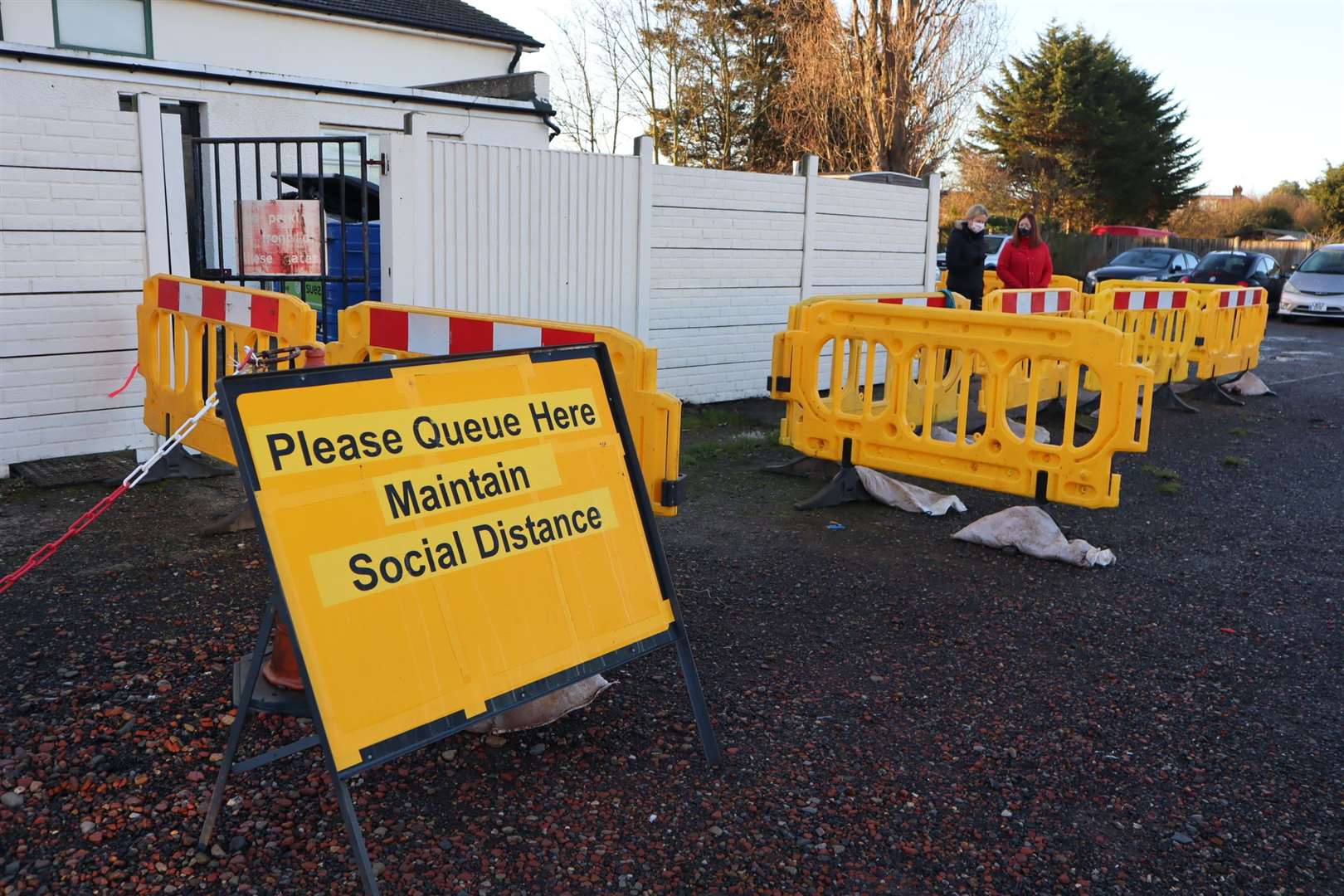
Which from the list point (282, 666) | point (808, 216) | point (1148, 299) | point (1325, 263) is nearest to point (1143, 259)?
point (1325, 263)

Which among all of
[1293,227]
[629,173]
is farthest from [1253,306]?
[1293,227]

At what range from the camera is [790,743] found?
12.4ft

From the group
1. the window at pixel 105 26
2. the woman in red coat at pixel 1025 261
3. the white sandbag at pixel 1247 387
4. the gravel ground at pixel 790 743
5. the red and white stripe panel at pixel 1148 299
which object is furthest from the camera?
the window at pixel 105 26

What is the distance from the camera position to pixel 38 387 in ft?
23.1

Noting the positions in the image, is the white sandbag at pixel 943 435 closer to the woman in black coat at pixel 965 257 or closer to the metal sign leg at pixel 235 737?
the woman in black coat at pixel 965 257

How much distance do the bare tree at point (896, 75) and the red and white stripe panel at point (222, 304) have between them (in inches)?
964

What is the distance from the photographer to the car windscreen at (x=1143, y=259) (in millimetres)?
27438

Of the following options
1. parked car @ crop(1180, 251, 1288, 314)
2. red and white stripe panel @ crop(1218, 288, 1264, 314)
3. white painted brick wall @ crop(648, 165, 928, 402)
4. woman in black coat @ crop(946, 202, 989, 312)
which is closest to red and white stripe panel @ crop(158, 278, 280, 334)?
white painted brick wall @ crop(648, 165, 928, 402)

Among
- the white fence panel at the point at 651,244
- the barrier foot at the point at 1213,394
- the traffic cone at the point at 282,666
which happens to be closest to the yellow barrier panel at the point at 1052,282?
the white fence panel at the point at 651,244

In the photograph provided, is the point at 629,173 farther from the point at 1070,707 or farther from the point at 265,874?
the point at 265,874

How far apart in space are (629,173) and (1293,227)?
57907 millimetres

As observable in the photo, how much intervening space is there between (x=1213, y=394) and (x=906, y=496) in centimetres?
696

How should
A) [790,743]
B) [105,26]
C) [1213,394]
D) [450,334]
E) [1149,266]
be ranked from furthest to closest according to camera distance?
1. [1149,266]
2. [105,26]
3. [1213,394]
4. [450,334]
5. [790,743]

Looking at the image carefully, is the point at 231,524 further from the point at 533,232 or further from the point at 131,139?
the point at 533,232
